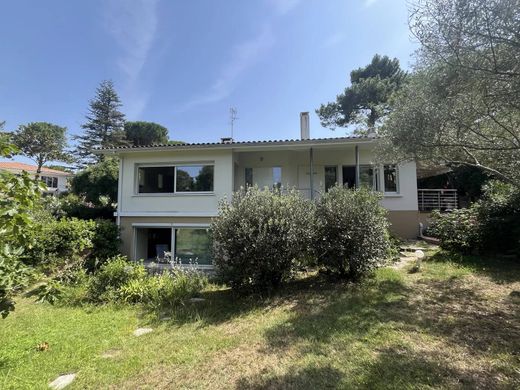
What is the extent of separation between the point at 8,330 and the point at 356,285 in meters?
7.78

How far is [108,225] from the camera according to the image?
11820mm

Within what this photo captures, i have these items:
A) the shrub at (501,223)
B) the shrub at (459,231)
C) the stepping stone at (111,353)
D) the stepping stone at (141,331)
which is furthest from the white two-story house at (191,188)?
the stepping stone at (111,353)

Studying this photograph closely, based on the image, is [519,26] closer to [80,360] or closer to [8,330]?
[80,360]

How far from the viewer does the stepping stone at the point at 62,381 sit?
390cm

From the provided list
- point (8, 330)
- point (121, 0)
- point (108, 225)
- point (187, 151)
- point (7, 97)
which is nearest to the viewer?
point (8, 330)

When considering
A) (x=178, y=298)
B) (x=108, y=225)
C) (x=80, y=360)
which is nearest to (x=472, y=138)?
(x=178, y=298)

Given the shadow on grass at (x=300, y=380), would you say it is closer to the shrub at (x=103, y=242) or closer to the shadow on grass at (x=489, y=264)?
the shadow on grass at (x=489, y=264)

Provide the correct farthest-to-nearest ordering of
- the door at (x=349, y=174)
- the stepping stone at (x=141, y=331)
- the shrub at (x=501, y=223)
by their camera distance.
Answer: the door at (x=349, y=174)
the shrub at (x=501, y=223)
the stepping stone at (x=141, y=331)

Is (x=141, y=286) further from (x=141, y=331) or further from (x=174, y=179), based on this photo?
(x=174, y=179)

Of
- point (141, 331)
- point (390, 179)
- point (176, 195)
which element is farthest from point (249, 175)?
point (141, 331)

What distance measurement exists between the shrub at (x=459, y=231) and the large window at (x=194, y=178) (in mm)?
9081

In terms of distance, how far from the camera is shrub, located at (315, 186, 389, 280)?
7387 millimetres

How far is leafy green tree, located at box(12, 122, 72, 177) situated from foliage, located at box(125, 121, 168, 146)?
9071 millimetres

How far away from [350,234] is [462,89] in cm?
382
